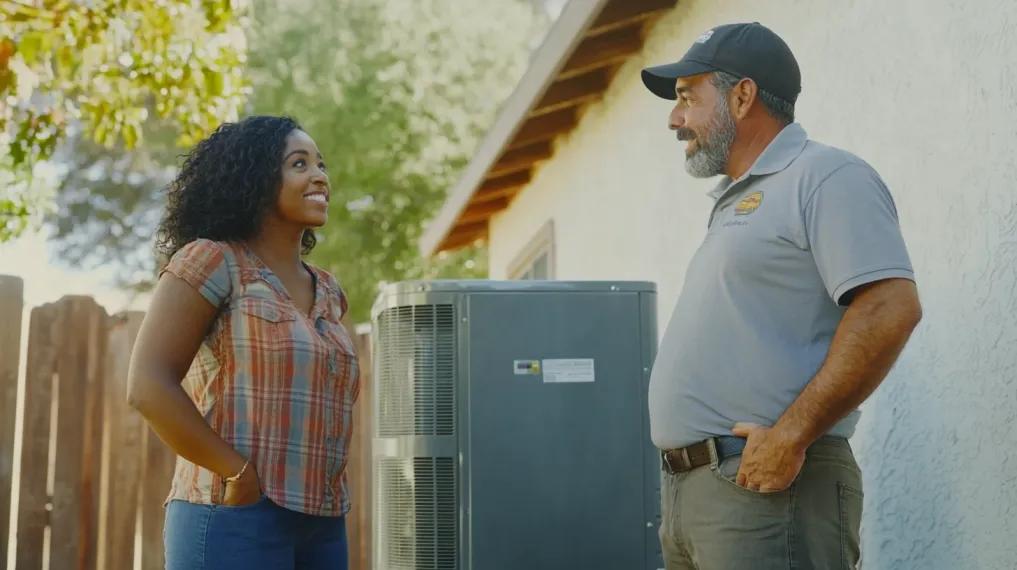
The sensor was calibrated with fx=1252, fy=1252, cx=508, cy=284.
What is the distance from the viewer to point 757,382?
266 centimetres

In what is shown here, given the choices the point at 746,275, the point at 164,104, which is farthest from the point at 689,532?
the point at 164,104

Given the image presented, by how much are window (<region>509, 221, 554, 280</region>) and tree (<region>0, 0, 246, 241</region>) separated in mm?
3281

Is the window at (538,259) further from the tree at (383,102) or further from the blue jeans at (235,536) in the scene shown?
the tree at (383,102)

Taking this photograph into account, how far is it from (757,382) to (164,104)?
3683mm

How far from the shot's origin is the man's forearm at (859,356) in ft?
8.14

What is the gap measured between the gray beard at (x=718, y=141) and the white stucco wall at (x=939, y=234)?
2.36 feet

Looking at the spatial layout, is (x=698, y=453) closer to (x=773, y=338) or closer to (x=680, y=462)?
(x=680, y=462)

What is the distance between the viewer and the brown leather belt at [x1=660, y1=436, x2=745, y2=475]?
2678mm

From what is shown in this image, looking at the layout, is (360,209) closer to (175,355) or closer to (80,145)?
(80,145)

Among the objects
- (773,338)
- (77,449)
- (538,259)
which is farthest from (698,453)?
(538,259)

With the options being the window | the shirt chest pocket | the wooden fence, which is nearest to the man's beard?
the shirt chest pocket

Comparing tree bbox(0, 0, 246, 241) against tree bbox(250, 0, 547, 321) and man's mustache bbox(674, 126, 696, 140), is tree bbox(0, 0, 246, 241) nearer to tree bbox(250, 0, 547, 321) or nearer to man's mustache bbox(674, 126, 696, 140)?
man's mustache bbox(674, 126, 696, 140)

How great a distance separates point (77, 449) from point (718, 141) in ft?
13.2

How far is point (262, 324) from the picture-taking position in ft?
9.22
